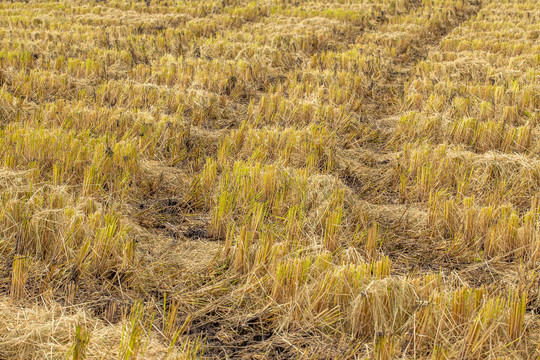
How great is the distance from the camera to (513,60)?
6.89 metres

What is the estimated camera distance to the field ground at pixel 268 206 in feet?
6.84

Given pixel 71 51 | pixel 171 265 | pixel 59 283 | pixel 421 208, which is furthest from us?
pixel 71 51

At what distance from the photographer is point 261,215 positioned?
9.67 ft

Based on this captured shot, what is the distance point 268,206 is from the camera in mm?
3268

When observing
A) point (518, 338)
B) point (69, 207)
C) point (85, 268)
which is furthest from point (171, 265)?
point (518, 338)

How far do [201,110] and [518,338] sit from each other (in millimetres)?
3889

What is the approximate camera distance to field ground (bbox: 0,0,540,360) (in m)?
2.09

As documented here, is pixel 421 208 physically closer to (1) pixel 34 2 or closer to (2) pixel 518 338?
(2) pixel 518 338

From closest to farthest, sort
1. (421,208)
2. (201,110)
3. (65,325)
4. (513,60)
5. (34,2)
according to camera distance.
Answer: (65,325) → (421,208) → (201,110) → (513,60) → (34,2)

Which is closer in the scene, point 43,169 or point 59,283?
point 59,283

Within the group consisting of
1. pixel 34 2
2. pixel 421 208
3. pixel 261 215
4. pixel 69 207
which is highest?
pixel 34 2

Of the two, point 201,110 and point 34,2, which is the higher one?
point 34,2

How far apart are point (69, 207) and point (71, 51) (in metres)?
5.52

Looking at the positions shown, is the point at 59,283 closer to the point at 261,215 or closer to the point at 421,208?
the point at 261,215
